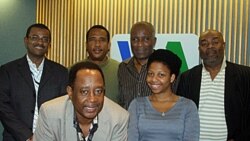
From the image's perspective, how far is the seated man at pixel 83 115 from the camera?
2.26 metres

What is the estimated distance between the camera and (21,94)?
10.4ft

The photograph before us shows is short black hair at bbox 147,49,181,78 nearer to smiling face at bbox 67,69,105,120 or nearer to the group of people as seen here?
the group of people

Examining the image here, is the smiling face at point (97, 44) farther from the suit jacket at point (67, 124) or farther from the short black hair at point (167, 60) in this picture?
the suit jacket at point (67, 124)

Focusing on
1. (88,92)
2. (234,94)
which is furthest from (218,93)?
(88,92)

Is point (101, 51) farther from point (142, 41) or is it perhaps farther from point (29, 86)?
point (29, 86)

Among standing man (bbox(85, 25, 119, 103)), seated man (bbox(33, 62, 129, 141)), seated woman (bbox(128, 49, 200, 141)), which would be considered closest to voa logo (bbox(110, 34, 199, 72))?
standing man (bbox(85, 25, 119, 103))

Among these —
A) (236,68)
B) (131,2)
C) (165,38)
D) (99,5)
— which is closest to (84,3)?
(99,5)

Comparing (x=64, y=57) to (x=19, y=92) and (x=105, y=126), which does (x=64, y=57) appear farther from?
(x=105, y=126)

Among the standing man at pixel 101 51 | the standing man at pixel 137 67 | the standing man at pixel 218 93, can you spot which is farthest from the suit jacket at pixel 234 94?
the standing man at pixel 101 51

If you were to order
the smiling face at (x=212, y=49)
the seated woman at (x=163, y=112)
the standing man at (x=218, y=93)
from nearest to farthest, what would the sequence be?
1. the seated woman at (x=163, y=112)
2. the standing man at (x=218, y=93)
3. the smiling face at (x=212, y=49)

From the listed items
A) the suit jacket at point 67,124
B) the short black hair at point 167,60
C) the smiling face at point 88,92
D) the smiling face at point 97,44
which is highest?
the smiling face at point 97,44

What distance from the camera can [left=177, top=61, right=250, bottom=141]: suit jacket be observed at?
3074 millimetres

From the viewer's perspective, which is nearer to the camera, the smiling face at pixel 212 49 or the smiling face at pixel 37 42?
the smiling face at pixel 212 49

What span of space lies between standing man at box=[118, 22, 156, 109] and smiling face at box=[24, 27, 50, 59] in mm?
765
